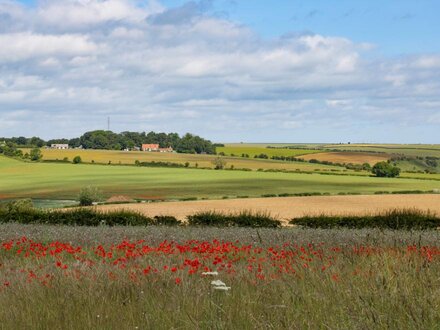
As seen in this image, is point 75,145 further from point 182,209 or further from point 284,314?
point 284,314

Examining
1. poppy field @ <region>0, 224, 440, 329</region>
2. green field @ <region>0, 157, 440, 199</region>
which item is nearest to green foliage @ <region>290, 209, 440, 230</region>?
poppy field @ <region>0, 224, 440, 329</region>

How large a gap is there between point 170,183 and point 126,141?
76876mm

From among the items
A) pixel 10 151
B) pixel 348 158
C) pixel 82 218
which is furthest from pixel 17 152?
pixel 82 218

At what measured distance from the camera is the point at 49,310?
23.3 feet

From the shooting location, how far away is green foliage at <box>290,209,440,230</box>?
23.5 meters

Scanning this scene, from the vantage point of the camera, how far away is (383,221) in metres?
23.8

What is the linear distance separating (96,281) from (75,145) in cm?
14030

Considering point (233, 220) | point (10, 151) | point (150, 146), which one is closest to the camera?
point (233, 220)

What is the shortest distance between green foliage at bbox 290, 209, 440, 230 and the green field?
102ft

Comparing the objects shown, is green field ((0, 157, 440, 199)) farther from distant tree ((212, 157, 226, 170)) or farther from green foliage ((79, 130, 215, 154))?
green foliage ((79, 130, 215, 154))

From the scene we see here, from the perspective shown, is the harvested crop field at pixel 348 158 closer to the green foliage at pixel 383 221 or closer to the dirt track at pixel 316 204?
the dirt track at pixel 316 204

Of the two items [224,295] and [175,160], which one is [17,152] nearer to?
[175,160]

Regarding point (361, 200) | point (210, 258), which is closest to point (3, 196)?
point (361, 200)

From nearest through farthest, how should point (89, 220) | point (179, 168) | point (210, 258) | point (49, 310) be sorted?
1. point (49, 310)
2. point (210, 258)
3. point (89, 220)
4. point (179, 168)
